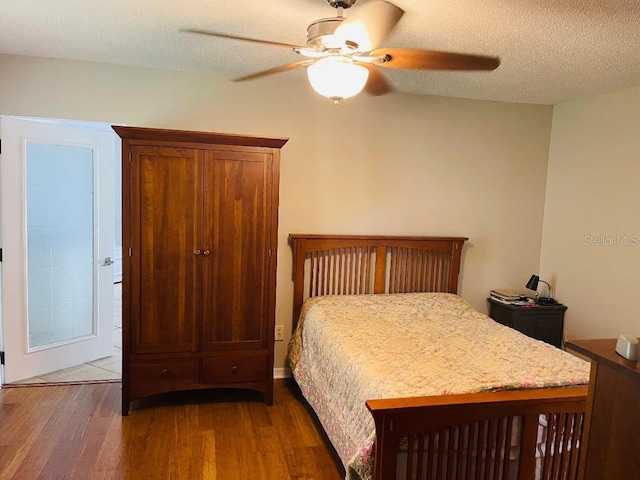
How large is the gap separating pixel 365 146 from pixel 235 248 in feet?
4.42

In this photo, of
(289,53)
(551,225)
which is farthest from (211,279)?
(551,225)

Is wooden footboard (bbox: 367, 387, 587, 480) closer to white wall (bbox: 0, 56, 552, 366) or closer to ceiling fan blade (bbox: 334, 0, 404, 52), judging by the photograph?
ceiling fan blade (bbox: 334, 0, 404, 52)

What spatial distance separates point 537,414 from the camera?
6.10ft

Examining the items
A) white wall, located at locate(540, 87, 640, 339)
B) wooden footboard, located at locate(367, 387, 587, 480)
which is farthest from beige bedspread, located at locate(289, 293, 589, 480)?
white wall, located at locate(540, 87, 640, 339)

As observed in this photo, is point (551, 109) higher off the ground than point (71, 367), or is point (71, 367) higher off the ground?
point (551, 109)

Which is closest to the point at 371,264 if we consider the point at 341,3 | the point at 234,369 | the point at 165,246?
the point at 234,369

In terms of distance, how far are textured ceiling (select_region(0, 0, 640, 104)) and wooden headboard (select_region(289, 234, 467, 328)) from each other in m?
1.21

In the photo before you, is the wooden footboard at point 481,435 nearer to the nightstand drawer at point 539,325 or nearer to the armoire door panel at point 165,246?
the armoire door panel at point 165,246

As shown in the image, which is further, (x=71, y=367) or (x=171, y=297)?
(x=71, y=367)

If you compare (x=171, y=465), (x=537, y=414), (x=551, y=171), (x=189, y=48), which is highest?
(x=189, y=48)

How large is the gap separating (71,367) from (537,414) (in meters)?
3.35

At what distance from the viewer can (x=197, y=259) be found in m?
2.92

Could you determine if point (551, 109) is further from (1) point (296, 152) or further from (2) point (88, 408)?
(2) point (88, 408)

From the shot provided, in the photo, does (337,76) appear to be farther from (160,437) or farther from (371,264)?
(160,437)
